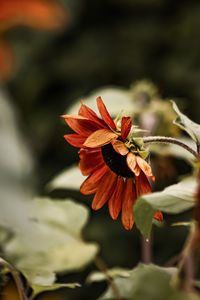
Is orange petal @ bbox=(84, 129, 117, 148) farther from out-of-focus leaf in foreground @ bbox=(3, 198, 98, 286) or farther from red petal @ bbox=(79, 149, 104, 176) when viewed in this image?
out-of-focus leaf in foreground @ bbox=(3, 198, 98, 286)

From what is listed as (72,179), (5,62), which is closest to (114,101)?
(72,179)

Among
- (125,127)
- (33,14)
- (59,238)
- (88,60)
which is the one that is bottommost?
(59,238)

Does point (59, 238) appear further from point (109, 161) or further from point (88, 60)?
point (88, 60)

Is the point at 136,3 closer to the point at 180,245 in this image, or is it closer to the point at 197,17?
the point at 197,17

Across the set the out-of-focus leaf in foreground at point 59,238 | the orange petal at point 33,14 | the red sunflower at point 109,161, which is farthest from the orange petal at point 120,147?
the orange petal at point 33,14

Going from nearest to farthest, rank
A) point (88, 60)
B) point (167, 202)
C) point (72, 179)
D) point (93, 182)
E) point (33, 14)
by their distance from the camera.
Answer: point (167, 202) → point (93, 182) → point (72, 179) → point (33, 14) → point (88, 60)

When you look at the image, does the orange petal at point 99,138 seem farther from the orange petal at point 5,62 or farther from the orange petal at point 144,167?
the orange petal at point 5,62
